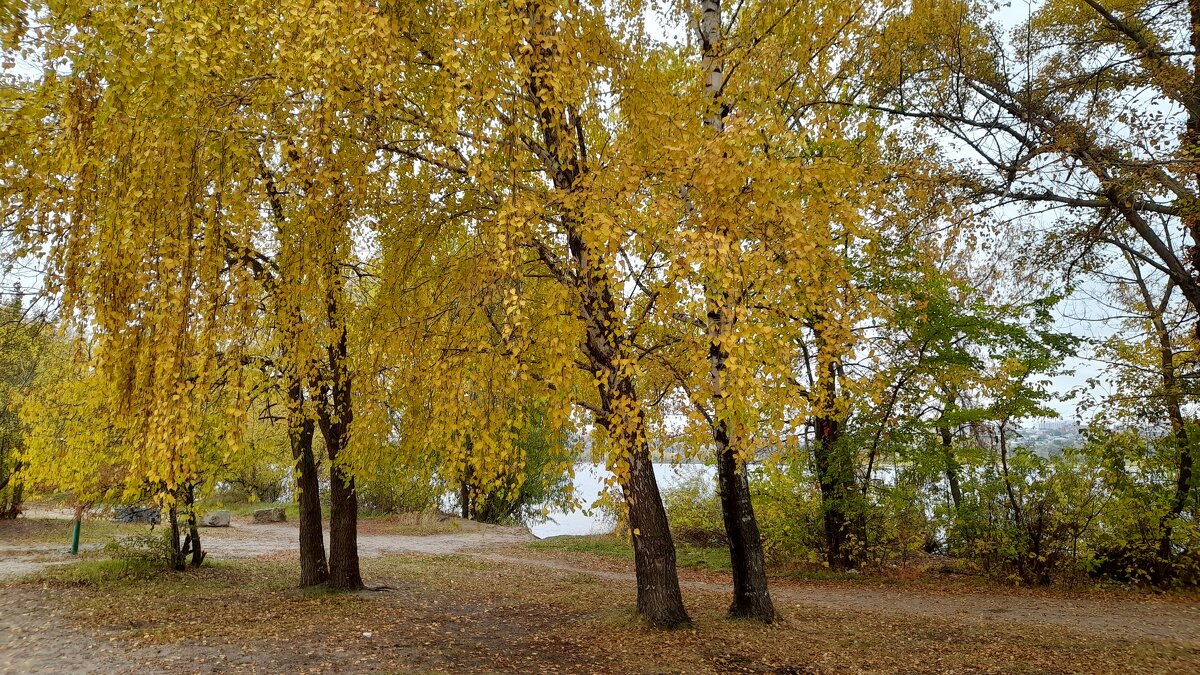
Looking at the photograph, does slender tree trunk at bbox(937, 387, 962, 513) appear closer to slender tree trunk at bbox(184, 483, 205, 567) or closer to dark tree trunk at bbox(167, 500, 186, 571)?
slender tree trunk at bbox(184, 483, 205, 567)

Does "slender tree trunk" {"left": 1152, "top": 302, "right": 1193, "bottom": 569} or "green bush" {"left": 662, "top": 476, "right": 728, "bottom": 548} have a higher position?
"slender tree trunk" {"left": 1152, "top": 302, "right": 1193, "bottom": 569}

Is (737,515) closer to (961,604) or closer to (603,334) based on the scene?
(603,334)

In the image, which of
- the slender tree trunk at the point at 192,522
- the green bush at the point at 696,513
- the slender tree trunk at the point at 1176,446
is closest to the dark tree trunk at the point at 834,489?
the green bush at the point at 696,513

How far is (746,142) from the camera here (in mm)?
5184

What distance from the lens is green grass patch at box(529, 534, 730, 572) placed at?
15906 mm

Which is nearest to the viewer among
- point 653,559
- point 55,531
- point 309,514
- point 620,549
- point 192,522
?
point 653,559

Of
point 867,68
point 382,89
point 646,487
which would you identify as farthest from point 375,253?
point 867,68

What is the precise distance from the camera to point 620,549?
62.4 ft

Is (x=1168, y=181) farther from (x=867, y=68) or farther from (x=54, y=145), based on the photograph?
(x=54, y=145)

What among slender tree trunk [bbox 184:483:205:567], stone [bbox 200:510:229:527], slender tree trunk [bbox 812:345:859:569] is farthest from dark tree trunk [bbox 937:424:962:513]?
stone [bbox 200:510:229:527]

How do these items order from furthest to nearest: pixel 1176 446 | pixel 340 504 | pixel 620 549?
1. pixel 620 549
2. pixel 1176 446
3. pixel 340 504

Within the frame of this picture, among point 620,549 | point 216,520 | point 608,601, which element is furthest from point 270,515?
point 608,601

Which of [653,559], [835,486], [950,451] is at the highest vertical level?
[950,451]

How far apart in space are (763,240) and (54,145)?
16.8ft
